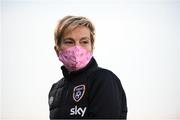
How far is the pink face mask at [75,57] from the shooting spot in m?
1.53

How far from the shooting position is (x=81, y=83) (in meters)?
1.42

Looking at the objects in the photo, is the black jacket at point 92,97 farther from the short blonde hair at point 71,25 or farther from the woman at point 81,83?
the short blonde hair at point 71,25

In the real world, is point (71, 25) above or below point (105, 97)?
above

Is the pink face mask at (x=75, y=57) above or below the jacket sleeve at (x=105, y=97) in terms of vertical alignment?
above

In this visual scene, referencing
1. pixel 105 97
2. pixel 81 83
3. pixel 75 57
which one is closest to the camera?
pixel 105 97

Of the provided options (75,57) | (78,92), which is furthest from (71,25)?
(78,92)

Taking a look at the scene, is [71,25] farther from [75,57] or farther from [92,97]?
[92,97]

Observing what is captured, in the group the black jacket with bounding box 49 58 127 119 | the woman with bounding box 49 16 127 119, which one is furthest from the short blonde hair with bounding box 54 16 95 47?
the black jacket with bounding box 49 58 127 119

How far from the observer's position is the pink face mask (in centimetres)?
153

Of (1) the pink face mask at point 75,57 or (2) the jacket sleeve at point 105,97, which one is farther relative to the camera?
(1) the pink face mask at point 75,57

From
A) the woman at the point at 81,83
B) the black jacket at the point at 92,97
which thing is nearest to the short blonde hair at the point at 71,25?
the woman at the point at 81,83

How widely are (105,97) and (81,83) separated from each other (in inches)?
6.5
